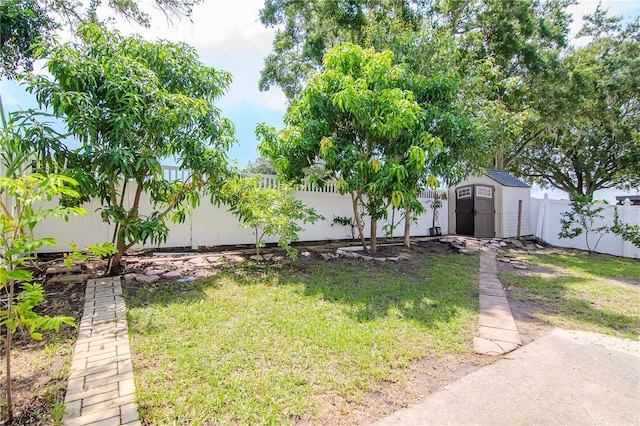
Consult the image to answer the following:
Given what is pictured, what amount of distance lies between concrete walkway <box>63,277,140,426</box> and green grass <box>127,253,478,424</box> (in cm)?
8

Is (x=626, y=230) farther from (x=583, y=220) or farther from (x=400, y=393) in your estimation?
(x=400, y=393)

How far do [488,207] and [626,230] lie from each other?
3572mm

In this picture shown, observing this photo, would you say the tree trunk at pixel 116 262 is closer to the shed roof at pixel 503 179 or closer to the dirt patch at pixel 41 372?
the dirt patch at pixel 41 372

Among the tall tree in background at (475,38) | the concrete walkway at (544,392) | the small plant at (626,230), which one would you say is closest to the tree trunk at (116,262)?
the concrete walkway at (544,392)

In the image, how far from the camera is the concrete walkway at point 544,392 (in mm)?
1853

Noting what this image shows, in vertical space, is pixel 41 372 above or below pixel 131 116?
below

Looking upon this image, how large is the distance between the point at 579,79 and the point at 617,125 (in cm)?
713

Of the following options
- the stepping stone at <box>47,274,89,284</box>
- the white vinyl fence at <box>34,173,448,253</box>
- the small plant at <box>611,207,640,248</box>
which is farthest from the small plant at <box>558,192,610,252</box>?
the stepping stone at <box>47,274,89,284</box>

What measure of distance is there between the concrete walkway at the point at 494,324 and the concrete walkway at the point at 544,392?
0.42 ft

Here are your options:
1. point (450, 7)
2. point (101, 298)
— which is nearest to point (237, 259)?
point (101, 298)

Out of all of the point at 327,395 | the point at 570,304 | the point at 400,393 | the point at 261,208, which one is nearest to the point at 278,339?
the point at 327,395

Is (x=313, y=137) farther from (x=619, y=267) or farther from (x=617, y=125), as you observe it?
(x=617, y=125)

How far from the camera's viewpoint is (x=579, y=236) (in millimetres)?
9641

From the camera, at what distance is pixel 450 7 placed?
9.38m
